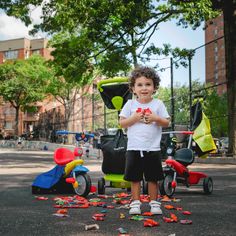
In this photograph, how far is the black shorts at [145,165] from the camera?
4.18 metres

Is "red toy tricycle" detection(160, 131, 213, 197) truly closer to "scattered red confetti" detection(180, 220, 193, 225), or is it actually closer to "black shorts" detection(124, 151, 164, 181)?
"black shorts" detection(124, 151, 164, 181)

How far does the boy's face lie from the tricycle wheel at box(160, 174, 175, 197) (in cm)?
167

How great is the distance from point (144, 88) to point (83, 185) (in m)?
2.16

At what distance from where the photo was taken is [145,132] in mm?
4148

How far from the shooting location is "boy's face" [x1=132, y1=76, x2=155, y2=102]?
418 centimetres

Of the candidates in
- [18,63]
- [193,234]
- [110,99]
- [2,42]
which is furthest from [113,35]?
[2,42]

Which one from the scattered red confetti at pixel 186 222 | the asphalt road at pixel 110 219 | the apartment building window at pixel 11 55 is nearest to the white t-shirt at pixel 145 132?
the asphalt road at pixel 110 219

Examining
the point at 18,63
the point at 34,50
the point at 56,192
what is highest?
the point at 34,50

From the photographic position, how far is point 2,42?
85375 mm

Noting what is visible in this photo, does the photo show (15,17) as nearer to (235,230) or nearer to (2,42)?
(235,230)

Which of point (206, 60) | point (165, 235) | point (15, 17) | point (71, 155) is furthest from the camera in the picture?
point (15, 17)

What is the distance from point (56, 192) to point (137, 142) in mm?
2552

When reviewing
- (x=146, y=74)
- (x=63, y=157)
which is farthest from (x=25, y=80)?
(x=146, y=74)

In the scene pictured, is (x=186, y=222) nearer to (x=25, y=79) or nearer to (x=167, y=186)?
(x=167, y=186)
